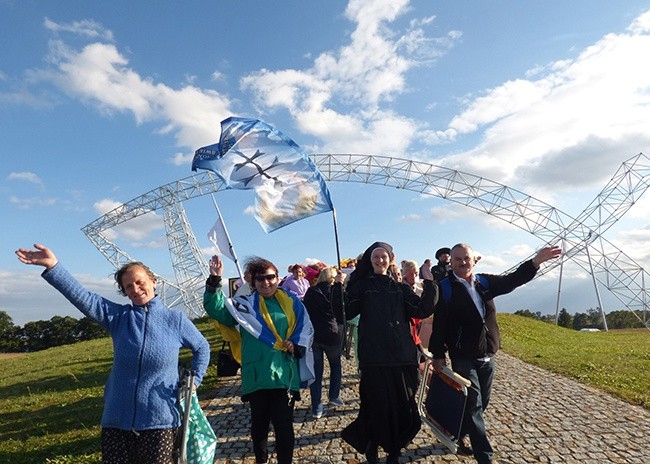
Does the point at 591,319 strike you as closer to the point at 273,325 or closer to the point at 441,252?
the point at 441,252

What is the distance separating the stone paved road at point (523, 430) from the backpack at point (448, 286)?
173 cm

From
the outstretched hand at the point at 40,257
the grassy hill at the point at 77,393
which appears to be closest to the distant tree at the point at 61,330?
the grassy hill at the point at 77,393

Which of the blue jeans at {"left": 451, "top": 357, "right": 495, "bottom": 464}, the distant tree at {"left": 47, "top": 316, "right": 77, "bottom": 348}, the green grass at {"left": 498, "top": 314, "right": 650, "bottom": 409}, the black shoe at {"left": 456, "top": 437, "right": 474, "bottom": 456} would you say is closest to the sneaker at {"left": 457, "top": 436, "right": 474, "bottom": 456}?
the black shoe at {"left": 456, "top": 437, "right": 474, "bottom": 456}

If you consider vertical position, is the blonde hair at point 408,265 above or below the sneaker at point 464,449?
above

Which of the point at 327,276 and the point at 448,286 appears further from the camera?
the point at 327,276

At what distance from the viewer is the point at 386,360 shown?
4375 millimetres

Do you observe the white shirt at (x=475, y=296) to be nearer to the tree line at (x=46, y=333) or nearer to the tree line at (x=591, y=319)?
the tree line at (x=591, y=319)

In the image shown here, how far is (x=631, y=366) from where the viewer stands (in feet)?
33.1

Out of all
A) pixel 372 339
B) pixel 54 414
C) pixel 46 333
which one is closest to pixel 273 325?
pixel 372 339

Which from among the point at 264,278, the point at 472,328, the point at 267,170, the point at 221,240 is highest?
the point at 267,170

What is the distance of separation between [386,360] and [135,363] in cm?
225

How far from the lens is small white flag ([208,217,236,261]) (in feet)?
16.3

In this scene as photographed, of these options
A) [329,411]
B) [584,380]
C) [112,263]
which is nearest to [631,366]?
[584,380]

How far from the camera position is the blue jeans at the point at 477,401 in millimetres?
4266
